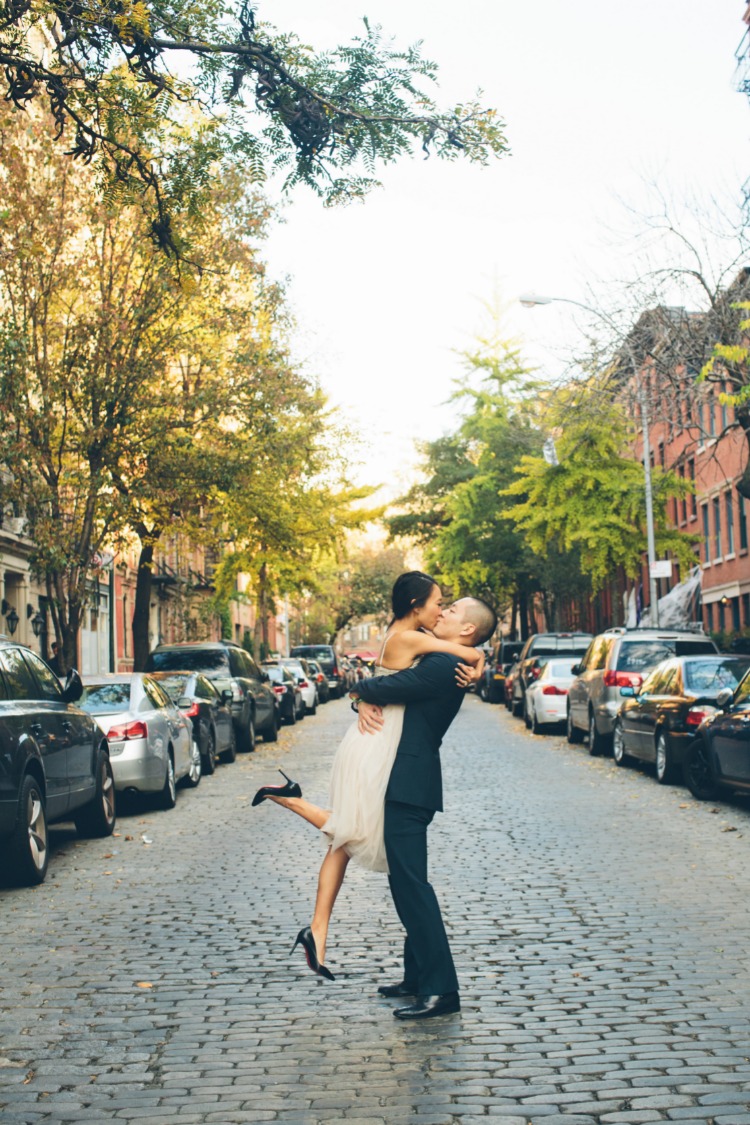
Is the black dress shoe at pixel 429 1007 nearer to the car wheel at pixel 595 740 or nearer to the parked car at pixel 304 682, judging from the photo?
the car wheel at pixel 595 740

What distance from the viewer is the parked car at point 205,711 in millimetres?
18797

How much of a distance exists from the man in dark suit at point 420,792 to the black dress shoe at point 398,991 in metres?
0.22

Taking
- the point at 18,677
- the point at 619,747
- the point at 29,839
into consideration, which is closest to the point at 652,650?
the point at 619,747

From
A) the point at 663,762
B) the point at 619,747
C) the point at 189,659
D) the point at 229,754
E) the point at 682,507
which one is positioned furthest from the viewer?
the point at 682,507

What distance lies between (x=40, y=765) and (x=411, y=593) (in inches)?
189

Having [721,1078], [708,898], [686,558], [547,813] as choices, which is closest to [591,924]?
[708,898]

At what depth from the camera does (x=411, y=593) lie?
629 cm

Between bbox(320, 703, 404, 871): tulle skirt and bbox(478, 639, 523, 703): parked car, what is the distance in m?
35.0

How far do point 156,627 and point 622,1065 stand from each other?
171 feet

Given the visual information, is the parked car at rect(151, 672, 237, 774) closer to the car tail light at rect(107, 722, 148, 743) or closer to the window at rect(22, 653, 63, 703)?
the car tail light at rect(107, 722, 148, 743)

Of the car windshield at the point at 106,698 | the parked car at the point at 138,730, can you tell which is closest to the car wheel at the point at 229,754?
the parked car at the point at 138,730

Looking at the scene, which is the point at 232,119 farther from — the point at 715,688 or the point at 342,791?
the point at 715,688

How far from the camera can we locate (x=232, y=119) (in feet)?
34.5

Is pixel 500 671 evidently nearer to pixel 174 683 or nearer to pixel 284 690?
pixel 284 690
